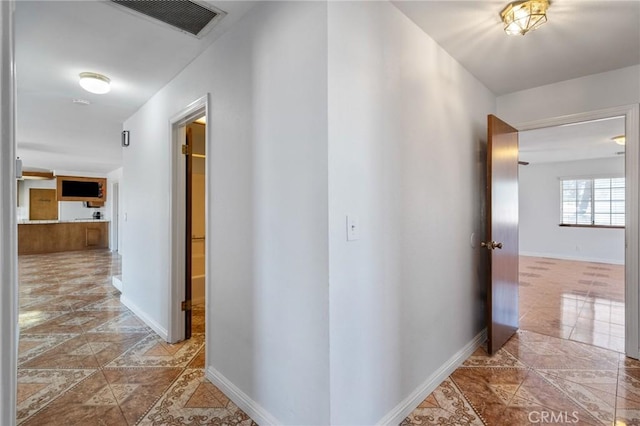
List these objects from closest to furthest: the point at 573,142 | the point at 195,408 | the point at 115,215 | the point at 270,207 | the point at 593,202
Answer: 1. the point at 270,207
2. the point at 195,408
3. the point at 573,142
4. the point at 593,202
5. the point at 115,215

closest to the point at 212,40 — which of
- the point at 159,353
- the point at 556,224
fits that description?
the point at 159,353

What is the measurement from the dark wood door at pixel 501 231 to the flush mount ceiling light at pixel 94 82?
3335 mm

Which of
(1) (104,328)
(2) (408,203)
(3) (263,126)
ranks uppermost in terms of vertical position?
(3) (263,126)

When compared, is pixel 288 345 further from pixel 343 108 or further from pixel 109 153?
pixel 109 153

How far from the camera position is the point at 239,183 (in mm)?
1934

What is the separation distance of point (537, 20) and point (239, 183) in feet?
6.76

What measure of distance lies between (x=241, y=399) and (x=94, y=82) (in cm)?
279

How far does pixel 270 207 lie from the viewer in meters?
1.69

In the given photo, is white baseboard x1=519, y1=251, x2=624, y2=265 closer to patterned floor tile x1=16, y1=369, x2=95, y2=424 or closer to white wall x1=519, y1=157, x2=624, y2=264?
white wall x1=519, y1=157, x2=624, y2=264

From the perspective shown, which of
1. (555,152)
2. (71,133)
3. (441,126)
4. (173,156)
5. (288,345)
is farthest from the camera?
(555,152)

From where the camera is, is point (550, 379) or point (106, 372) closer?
point (550, 379)

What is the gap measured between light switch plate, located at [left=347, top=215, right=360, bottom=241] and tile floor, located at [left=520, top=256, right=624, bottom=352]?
2824mm

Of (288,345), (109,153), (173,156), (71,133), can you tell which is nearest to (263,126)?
(288,345)

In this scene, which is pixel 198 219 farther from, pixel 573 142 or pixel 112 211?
pixel 112 211
